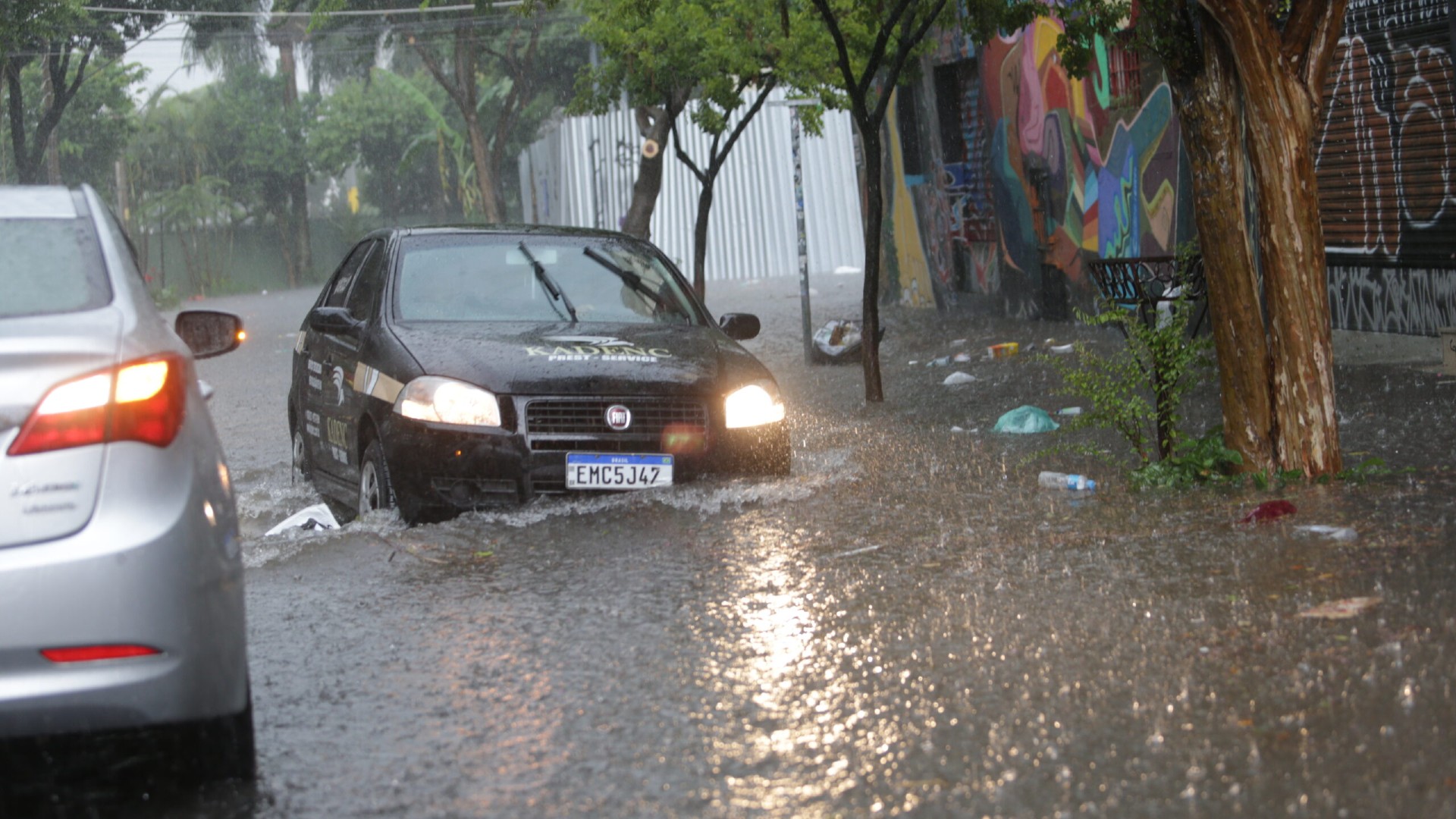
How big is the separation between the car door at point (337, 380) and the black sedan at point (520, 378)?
2 centimetres

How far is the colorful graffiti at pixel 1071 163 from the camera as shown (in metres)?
15.3

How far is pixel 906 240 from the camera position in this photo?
2383 centimetres

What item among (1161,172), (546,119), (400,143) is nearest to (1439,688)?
(1161,172)

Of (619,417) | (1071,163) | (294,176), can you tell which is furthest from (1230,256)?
(294,176)

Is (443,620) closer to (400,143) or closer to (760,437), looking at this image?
(760,437)

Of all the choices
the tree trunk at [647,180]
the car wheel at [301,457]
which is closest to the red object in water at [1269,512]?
the car wheel at [301,457]

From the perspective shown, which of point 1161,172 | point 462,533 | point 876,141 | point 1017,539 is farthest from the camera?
point 1161,172

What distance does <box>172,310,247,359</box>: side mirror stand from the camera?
511 cm

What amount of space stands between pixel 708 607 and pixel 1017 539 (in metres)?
1.62

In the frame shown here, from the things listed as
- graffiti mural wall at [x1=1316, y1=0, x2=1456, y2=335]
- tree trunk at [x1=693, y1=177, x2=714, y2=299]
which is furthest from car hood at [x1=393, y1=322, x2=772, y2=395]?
tree trunk at [x1=693, y1=177, x2=714, y2=299]

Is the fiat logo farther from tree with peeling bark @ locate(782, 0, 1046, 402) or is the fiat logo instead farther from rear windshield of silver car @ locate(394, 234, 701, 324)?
A: tree with peeling bark @ locate(782, 0, 1046, 402)

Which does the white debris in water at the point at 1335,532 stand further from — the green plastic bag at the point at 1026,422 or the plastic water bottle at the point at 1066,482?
the green plastic bag at the point at 1026,422

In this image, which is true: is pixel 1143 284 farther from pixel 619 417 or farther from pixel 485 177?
pixel 485 177

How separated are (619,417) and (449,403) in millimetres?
754
